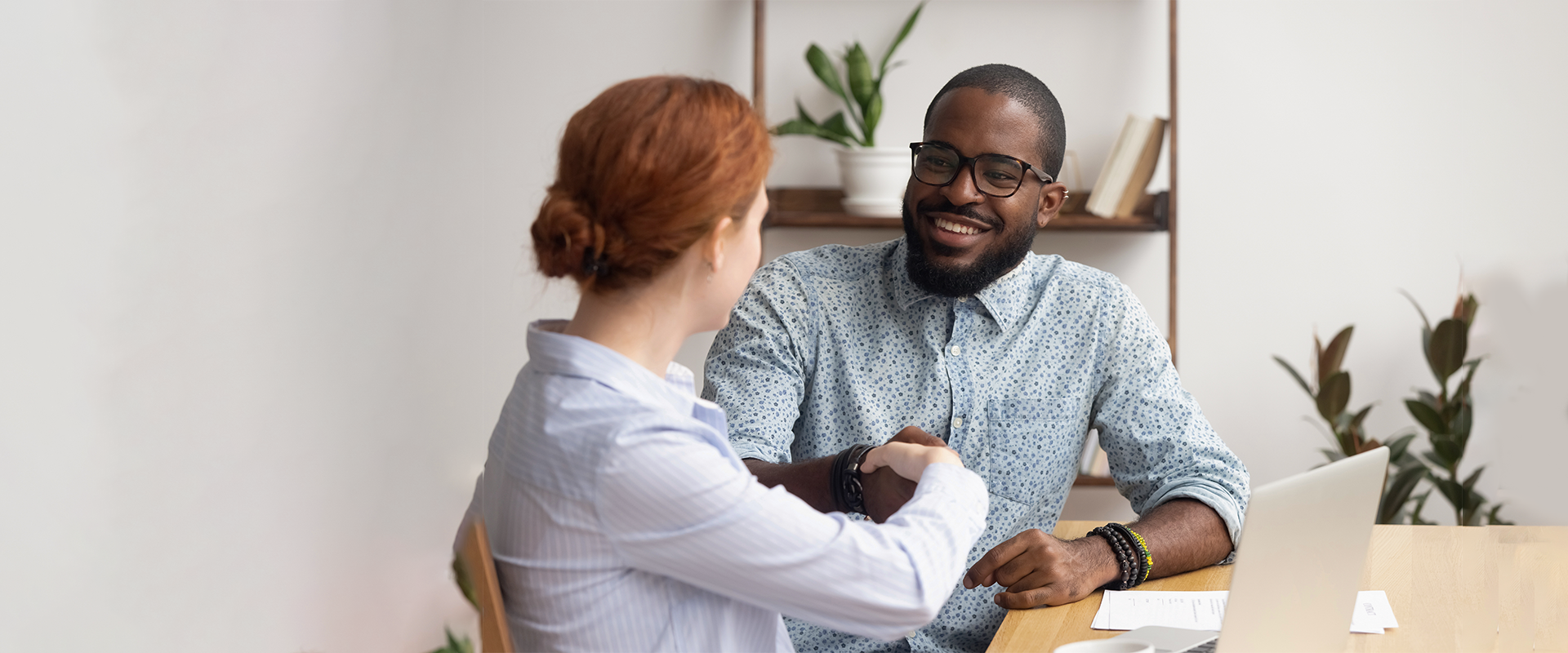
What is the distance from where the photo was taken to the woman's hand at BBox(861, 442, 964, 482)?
1097 mm

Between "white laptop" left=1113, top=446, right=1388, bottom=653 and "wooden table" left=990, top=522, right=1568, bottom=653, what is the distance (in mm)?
29

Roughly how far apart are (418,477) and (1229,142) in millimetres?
2062

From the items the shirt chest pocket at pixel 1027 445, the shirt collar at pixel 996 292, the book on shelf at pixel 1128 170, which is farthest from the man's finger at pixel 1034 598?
the book on shelf at pixel 1128 170

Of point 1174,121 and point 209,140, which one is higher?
point 209,140

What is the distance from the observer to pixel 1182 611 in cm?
133

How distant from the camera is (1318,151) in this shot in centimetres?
280

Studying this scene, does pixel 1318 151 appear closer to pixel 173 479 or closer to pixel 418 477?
pixel 418 477

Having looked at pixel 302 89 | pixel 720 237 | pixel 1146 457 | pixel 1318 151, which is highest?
pixel 302 89

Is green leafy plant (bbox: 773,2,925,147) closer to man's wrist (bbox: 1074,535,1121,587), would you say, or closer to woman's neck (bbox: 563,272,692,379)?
man's wrist (bbox: 1074,535,1121,587)

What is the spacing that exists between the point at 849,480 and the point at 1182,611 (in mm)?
409

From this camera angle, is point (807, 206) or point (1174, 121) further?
point (807, 206)

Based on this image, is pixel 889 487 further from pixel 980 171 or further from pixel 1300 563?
pixel 980 171

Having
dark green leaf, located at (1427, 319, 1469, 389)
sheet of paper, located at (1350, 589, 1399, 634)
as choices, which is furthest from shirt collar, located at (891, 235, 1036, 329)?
dark green leaf, located at (1427, 319, 1469, 389)

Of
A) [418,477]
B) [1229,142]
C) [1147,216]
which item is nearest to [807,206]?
[1147,216]
